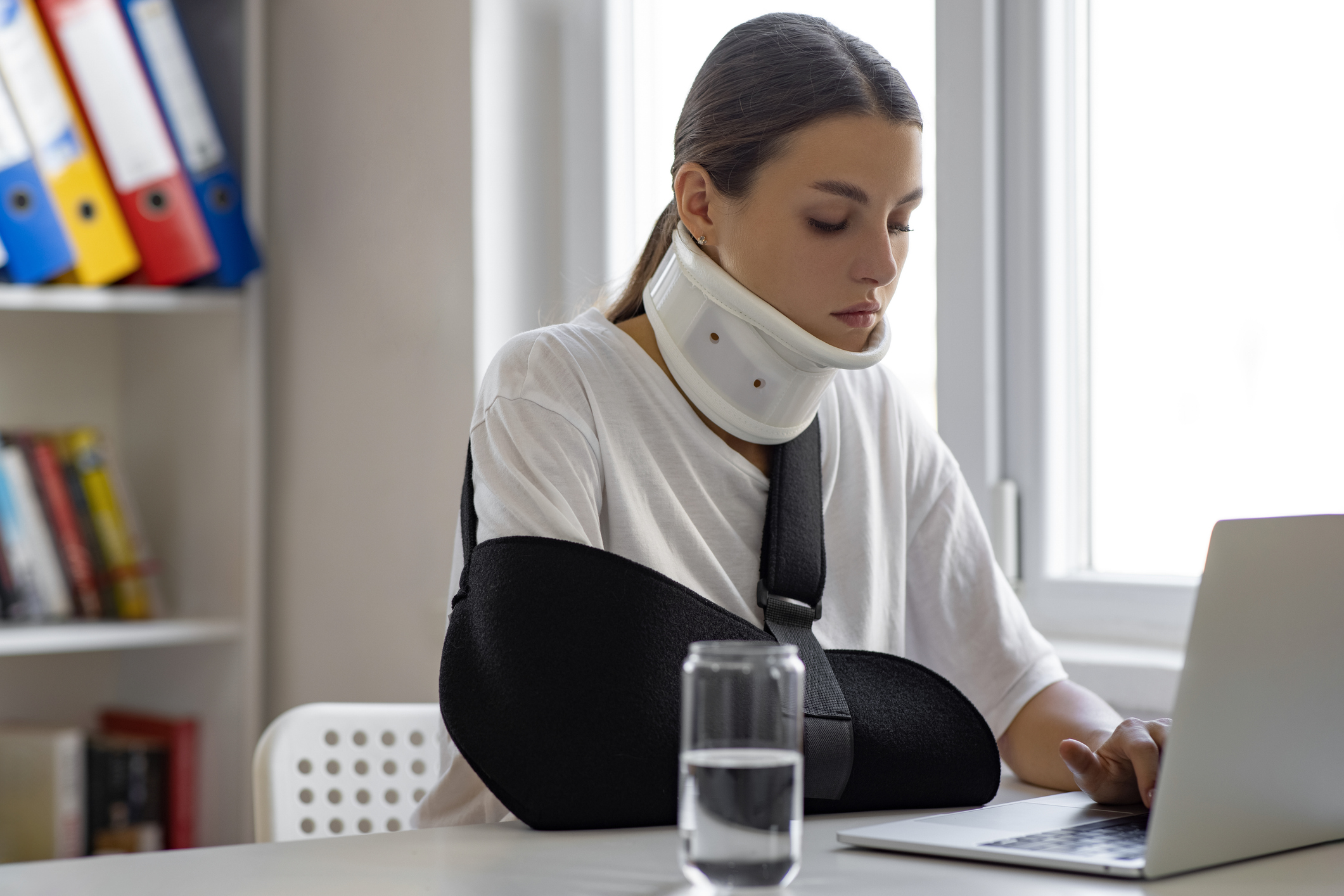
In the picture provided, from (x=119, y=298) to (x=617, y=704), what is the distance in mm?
1526

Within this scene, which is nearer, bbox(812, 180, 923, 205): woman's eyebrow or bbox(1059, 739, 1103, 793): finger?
bbox(1059, 739, 1103, 793): finger

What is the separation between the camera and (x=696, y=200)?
1.36 metres

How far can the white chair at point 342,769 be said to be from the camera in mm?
1441

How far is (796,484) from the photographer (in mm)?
1311

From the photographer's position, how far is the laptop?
0.82 m

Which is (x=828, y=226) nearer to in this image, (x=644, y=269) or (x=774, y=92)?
(x=774, y=92)

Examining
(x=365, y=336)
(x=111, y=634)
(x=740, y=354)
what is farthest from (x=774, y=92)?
(x=111, y=634)

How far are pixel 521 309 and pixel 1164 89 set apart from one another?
0.96 metres

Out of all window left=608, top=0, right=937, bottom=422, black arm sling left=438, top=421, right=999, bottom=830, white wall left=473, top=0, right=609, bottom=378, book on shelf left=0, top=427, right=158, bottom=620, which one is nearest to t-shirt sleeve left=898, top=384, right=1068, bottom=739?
black arm sling left=438, top=421, right=999, bottom=830

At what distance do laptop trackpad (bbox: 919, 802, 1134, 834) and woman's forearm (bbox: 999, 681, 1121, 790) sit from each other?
7.5 inches

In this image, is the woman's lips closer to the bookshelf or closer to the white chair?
the white chair

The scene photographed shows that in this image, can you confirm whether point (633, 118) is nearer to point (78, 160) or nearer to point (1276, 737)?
point (78, 160)

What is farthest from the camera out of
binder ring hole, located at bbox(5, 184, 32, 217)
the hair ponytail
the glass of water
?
binder ring hole, located at bbox(5, 184, 32, 217)

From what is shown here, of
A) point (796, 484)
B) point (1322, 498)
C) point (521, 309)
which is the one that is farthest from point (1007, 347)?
point (521, 309)
